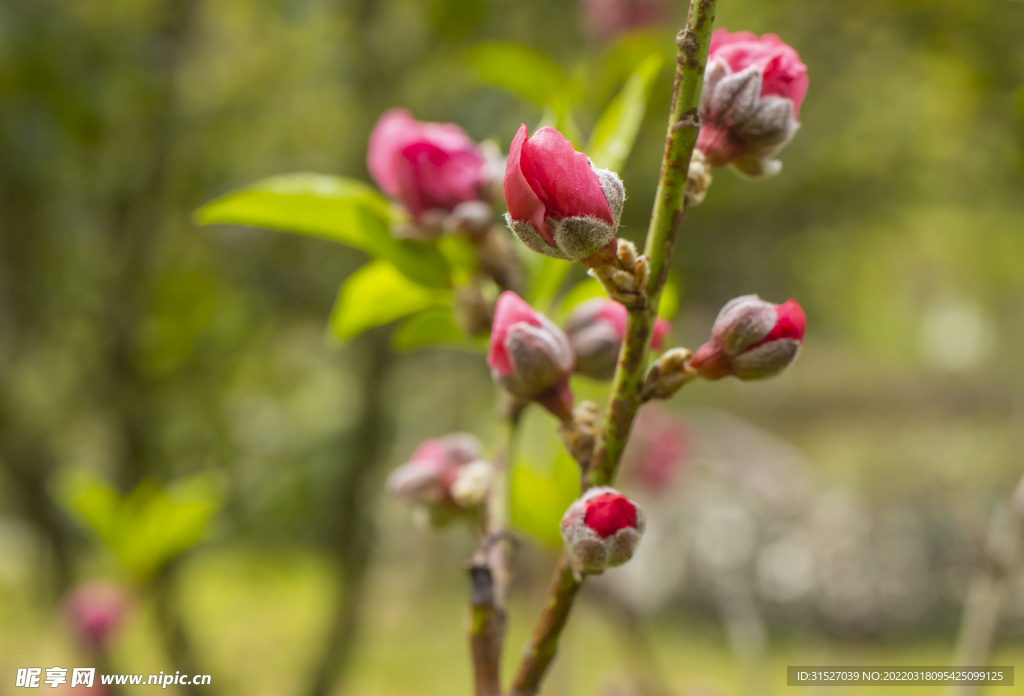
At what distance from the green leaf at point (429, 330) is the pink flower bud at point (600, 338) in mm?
150

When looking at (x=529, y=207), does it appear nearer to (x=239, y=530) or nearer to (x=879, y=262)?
(x=239, y=530)

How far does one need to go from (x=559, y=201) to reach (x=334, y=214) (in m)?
0.27

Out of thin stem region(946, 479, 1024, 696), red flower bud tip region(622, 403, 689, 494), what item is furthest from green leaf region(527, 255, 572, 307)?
Result: red flower bud tip region(622, 403, 689, 494)

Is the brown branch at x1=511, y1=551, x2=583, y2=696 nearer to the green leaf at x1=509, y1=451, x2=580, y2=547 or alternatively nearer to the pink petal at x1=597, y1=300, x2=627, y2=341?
the pink petal at x1=597, y1=300, x2=627, y2=341

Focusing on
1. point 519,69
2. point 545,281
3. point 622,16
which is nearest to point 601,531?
point 545,281

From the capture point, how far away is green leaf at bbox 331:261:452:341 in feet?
1.84

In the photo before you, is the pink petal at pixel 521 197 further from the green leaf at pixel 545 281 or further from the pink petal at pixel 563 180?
the green leaf at pixel 545 281

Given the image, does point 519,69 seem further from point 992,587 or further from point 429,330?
point 992,587

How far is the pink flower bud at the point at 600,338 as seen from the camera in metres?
0.41

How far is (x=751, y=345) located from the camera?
32cm

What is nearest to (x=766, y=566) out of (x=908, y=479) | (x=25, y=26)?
(x=908, y=479)

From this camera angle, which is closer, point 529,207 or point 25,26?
point 529,207

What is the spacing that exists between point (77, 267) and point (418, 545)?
474 centimetres

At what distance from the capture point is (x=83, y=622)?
3.28 ft
